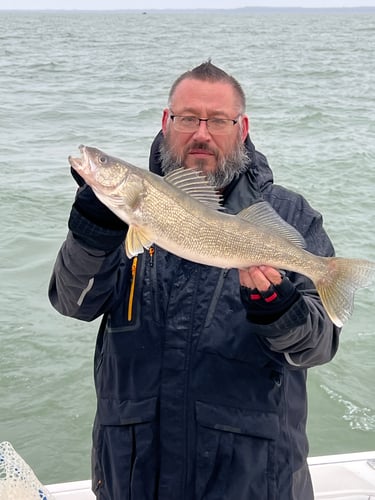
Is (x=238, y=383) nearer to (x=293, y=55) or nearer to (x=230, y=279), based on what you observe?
(x=230, y=279)

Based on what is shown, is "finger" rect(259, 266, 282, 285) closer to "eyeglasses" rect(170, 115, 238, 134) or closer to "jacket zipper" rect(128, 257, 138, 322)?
"jacket zipper" rect(128, 257, 138, 322)

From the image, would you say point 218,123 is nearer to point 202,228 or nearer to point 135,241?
point 202,228

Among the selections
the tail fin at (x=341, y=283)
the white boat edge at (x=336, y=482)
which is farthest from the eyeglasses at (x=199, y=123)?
the white boat edge at (x=336, y=482)

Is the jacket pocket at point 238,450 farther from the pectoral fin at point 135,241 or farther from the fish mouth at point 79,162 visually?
the fish mouth at point 79,162

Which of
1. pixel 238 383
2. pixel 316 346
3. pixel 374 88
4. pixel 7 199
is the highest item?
pixel 374 88

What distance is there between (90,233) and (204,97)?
0.86 metres

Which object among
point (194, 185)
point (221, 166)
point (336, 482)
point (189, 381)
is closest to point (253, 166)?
point (221, 166)

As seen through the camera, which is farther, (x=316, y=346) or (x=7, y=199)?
(x=7, y=199)

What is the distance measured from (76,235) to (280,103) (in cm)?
1875

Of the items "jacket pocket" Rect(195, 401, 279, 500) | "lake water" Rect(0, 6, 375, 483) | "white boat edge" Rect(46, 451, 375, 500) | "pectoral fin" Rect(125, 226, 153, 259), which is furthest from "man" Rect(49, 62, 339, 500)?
"lake water" Rect(0, 6, 375, 483)

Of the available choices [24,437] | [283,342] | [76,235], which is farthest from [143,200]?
[24,437]

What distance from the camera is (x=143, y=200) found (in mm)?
2521

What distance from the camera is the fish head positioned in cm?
250

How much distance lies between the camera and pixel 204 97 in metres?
2.93
